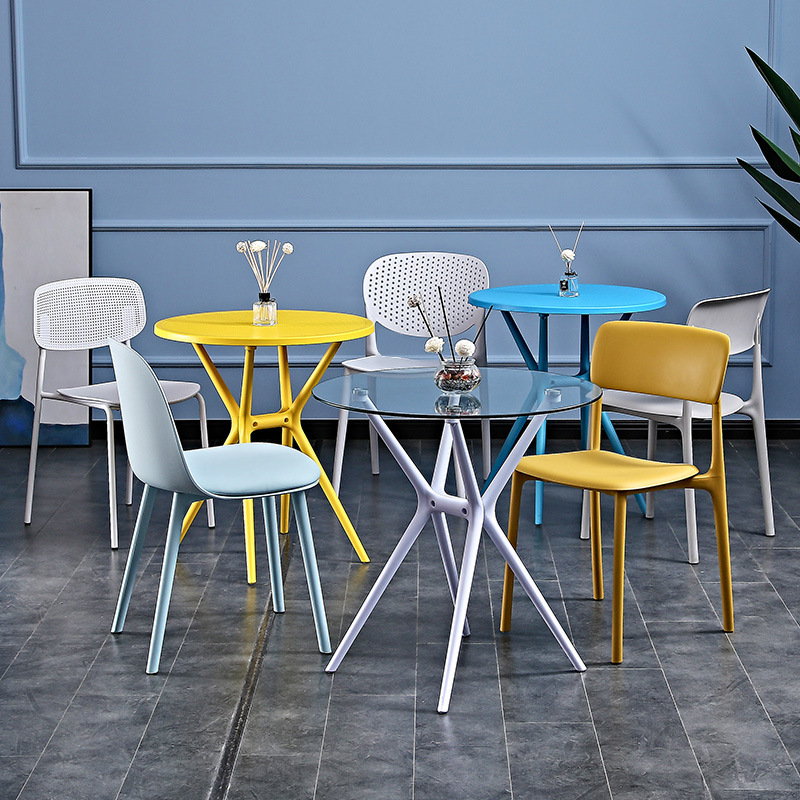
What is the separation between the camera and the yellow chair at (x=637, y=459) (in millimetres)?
2820

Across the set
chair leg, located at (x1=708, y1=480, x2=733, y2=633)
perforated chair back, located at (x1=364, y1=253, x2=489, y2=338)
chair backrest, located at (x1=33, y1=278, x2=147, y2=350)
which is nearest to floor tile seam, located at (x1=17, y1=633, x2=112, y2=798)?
chair backrest, located at (x1=33, y1=278, x2=147, y2=350)

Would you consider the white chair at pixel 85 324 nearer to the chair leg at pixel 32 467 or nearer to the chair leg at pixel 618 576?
the chair leg at pixel 32 467

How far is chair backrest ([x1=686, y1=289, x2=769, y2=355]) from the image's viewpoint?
369cm

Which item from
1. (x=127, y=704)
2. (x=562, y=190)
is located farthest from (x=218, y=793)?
(x=562, y=190)

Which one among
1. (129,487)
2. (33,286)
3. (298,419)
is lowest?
(129,487)

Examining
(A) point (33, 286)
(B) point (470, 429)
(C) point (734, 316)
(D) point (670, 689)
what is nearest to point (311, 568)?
(D) point (670, 689)

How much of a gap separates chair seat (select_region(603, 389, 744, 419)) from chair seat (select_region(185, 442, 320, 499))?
123 cm

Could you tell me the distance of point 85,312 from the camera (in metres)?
4.27

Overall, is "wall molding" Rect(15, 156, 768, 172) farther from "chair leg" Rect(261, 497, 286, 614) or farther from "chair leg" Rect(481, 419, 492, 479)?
"chair leg" Rect(261, 497, 286, 614)

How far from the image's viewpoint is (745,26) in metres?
4.98

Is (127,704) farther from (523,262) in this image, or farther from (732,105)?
(732,105)

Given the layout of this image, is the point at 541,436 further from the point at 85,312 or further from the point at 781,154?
the point at 85,312

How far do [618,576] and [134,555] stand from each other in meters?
1.29

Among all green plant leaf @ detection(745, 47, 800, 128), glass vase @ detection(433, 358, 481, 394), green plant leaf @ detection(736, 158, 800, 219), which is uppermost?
green plant leaf @ detection(745, 47, 800, 128)
